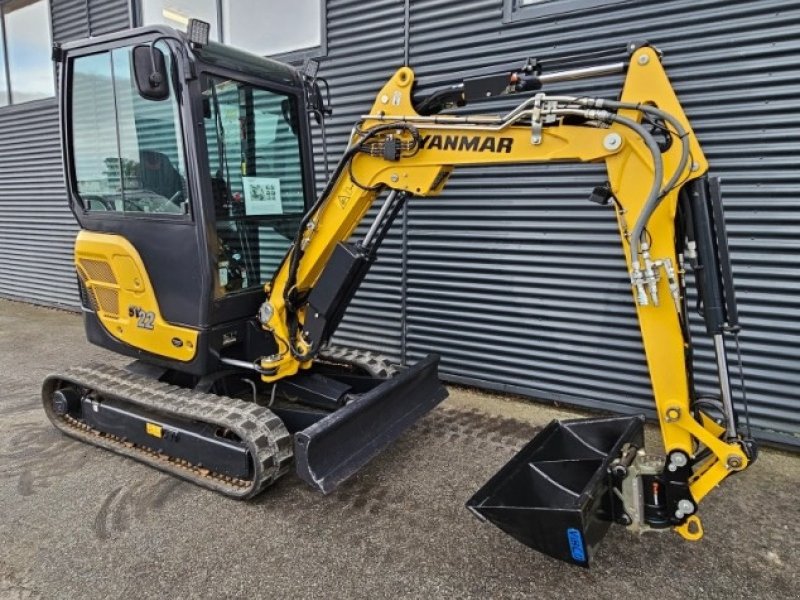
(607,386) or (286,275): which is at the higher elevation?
(286,275)

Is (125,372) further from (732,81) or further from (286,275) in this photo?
(732,81)

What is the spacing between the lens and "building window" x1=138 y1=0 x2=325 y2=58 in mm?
5301

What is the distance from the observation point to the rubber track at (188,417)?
2.93 metres

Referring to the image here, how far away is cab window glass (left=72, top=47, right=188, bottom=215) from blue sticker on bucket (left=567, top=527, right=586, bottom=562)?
2.63 meters

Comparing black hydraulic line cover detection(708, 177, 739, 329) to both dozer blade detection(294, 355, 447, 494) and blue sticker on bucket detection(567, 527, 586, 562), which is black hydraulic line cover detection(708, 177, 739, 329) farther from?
dozer blade detection(294, 355, 447, 494)

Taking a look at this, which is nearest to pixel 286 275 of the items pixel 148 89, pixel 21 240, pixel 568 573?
pixel 148 89

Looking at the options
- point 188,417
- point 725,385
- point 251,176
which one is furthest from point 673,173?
point 188,417

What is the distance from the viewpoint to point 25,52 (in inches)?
323

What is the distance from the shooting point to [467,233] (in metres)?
4.66

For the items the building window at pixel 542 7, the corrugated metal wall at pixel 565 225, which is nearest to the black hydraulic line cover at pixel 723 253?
the corrugated metal wall at pixel 565 225

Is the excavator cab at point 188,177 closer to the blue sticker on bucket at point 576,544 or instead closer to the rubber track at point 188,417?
the rubber track at point 188,417

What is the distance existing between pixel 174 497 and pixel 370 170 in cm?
217

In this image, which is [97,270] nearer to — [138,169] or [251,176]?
[138,169]

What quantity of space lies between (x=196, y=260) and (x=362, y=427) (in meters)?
1.39
